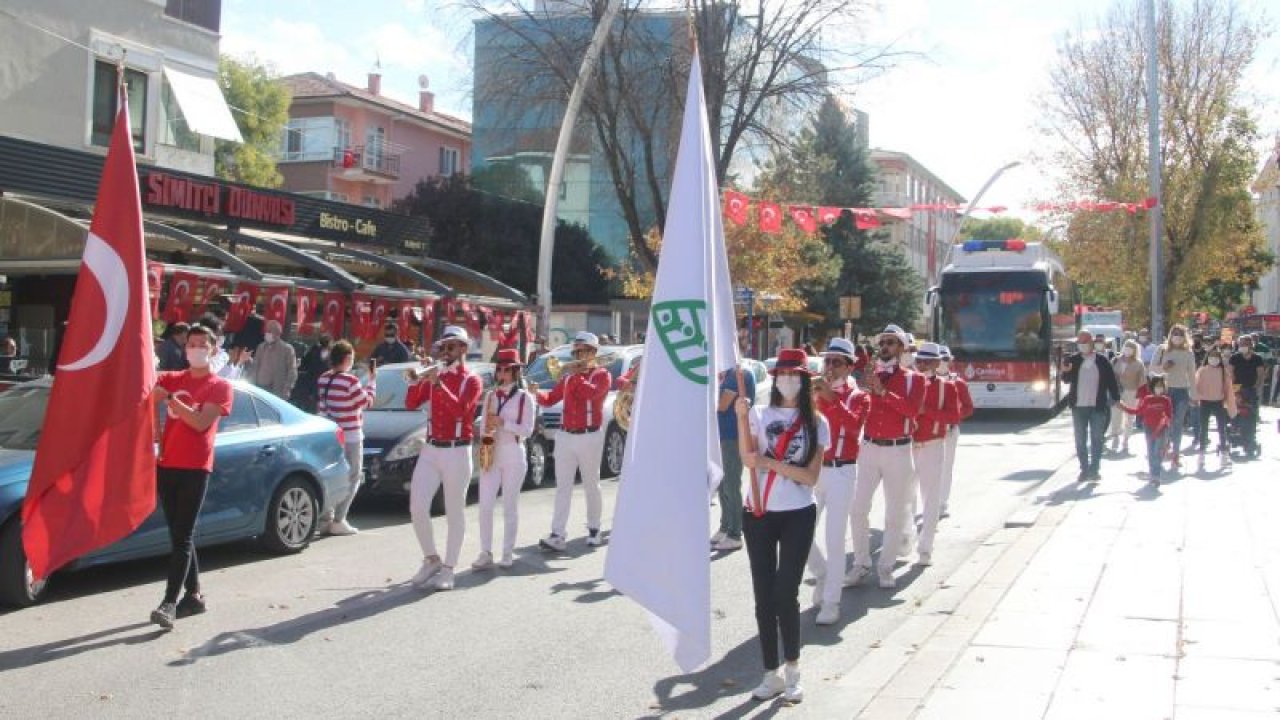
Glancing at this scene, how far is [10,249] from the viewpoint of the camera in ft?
57.4

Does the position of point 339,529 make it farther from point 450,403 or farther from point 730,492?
point 730,492

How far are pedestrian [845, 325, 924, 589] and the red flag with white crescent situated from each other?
4679mm

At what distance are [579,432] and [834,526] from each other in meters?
3.42

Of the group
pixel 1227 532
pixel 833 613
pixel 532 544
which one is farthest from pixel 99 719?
pixel 1227 532

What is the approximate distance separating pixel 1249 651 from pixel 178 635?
19.4 ft

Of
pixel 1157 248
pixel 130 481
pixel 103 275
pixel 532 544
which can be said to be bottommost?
pixel 532 544

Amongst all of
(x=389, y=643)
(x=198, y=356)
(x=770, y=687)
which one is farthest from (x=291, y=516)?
(x=770, y=687)

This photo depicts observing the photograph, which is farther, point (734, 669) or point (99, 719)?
point (734, 669)

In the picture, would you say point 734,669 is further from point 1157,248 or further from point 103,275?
point 1157,248

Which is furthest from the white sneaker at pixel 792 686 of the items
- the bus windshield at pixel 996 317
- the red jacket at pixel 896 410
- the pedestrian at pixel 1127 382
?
the bus windshield at pixel 996 317

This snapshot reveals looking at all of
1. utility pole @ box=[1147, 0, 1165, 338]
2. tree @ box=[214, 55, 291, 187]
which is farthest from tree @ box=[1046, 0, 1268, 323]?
tree @ box=[214, 55, 291, 187]

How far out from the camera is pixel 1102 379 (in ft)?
50.4

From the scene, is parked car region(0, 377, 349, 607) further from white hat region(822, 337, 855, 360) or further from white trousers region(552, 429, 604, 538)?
white hat region(822, 337, 855, 360)

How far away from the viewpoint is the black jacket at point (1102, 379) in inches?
604
